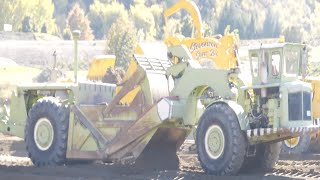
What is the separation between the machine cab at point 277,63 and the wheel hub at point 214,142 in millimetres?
1265

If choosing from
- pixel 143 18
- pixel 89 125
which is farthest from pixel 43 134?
pixel 143 18

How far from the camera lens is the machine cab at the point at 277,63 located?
16.3 metres

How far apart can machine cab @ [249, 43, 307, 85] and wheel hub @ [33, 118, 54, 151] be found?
15.6 feet

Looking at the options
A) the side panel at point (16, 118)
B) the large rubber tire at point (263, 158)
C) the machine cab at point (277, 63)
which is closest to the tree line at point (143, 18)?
the side panel at point (16, 118)

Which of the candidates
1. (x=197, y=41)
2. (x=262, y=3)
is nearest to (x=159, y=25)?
(x=262, y=3)

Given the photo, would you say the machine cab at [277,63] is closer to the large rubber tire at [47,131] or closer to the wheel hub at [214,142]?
the wheel hub at [214,142]

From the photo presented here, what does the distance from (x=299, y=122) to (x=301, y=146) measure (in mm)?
8235

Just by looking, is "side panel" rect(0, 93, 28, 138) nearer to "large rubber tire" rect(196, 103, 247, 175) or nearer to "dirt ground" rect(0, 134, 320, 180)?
"dirt ground" rect(0, 134, 320, 180)

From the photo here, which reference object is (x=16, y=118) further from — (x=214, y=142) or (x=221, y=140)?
(x=221, y=140)

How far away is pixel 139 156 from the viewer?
1786 cm

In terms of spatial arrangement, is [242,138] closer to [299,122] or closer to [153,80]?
[299,122]

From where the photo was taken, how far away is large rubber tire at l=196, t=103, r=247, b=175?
15648 millimetres

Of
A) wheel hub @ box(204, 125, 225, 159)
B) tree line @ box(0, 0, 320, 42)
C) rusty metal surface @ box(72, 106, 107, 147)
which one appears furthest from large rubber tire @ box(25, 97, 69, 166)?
tree line @ box(0, 0, 320, 42)

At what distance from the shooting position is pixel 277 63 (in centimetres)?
1633
